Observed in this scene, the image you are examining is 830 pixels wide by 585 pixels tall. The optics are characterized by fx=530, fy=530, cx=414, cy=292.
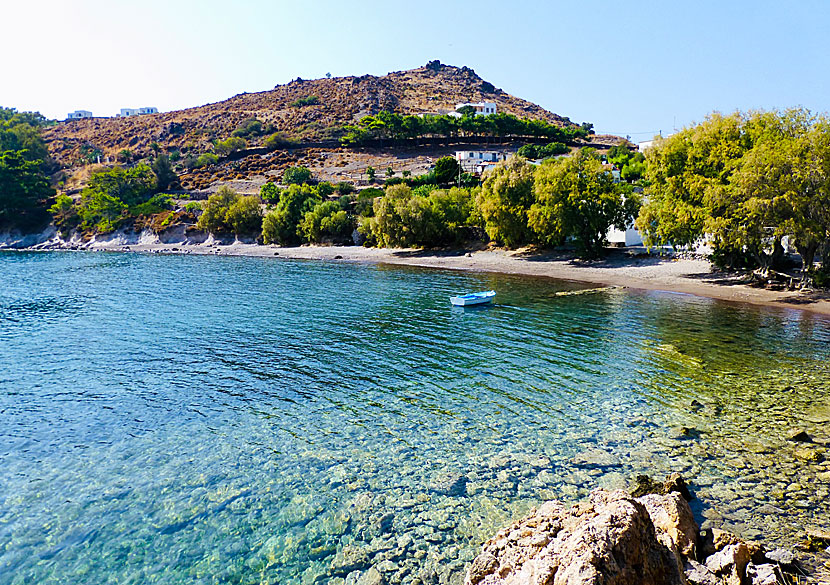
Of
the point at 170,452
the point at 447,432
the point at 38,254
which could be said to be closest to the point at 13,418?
the point at 170,452

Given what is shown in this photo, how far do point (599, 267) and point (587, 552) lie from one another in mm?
50865

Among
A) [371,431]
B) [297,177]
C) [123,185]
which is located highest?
[297,177]

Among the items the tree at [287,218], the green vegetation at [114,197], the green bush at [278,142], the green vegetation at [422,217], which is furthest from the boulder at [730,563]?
the green bush at [278,142]

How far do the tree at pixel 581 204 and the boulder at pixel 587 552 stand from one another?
4960 cm

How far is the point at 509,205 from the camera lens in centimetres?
6162

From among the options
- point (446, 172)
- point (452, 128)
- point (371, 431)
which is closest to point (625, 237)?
point (446, 172)

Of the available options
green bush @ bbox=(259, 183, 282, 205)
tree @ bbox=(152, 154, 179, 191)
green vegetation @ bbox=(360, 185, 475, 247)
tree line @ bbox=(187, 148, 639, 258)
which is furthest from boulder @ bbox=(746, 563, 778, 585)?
tree @ bbox=(152, 154, 179, 191)

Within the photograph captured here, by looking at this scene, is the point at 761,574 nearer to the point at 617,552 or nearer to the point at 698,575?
the point at 698,575

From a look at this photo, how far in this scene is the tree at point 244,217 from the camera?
9588 cm

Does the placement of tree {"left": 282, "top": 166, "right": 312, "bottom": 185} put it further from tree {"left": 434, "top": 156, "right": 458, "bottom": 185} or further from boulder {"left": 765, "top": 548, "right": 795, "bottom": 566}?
boulder {"left": 765, "top": 548, "right": 795, "bottom": 566}

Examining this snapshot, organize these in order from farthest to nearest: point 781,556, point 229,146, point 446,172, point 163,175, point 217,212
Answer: point 229,146 → point 163,175 → point 446,172 → point 217,212 → point 781,556

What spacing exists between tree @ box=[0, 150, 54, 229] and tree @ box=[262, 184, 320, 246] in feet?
195

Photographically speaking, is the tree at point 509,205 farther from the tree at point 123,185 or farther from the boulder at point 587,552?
the tree at point 123,185

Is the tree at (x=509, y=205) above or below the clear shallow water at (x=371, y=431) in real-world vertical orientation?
above
